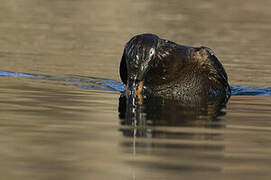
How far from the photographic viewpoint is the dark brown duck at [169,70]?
37.3ft

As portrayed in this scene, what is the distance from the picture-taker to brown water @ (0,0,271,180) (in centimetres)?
741

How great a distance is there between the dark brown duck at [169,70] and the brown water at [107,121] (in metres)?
0.38

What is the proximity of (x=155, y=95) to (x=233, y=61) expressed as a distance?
19.1 ft

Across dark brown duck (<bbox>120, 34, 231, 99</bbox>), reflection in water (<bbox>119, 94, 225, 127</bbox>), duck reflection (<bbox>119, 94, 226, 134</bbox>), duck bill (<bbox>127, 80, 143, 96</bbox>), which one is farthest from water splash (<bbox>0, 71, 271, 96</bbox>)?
duck bill (<bbox>127, 80, 143, 96</bbox>)

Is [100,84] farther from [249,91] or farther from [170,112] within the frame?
[170,112]

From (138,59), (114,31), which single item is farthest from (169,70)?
(114,31)

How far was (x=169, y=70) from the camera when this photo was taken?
1209 cm

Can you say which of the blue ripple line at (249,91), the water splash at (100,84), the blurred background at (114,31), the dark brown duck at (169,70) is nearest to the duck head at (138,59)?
the dark brown duck at (169,70)

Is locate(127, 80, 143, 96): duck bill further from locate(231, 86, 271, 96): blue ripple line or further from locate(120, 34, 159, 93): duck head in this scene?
locate(231, 86, 271, 96): blue ripple line

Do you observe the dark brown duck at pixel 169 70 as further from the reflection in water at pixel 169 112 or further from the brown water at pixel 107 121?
the brown water at pixel 107 121

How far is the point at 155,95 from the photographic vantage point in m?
12.2

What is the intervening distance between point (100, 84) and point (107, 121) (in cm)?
382

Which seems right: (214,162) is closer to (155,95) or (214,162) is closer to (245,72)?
(155,95)

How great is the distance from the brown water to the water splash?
0.07m
